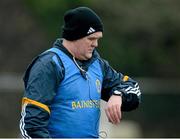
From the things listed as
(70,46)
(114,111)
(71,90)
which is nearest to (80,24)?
(70,46)

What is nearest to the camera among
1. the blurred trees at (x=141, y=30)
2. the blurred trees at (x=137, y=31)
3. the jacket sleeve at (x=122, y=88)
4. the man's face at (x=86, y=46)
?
the man's face at (x=86, y=46)

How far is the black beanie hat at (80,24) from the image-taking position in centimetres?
698

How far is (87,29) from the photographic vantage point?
6.98 meters

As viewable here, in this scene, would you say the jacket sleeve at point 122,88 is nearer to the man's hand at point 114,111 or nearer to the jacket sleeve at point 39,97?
the man's hand at point 114,111

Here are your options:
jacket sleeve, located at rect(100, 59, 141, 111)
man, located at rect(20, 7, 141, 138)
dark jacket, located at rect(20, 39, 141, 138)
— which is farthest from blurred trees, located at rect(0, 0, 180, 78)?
dark jacket, located at rect(20, 39, 141, 138)

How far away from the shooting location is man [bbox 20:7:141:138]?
260 inches

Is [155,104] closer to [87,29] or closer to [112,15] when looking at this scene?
[112,15]

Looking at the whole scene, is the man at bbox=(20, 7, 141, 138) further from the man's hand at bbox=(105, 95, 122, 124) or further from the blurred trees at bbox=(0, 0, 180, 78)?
the blurred trees at bbox=(0, 0, 180, 78)

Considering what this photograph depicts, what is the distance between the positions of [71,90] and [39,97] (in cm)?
32

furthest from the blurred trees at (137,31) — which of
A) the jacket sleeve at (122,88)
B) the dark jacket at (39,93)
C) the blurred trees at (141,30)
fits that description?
the dark jacket at (39,93)

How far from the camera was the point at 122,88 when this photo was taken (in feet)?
23.8

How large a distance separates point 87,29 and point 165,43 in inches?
618

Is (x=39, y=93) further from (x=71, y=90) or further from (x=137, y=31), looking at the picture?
(x=137, y=31)

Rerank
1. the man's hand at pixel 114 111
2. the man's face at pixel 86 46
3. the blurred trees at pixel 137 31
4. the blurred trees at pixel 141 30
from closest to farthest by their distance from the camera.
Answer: the man's hand at pixel 114 111, the man's face at pixel 86 46, the blurred trees at pixel 137 31, the blurred trees at pixel 141 30
